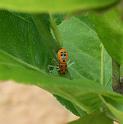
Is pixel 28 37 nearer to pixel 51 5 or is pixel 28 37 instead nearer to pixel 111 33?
pixel 111 33

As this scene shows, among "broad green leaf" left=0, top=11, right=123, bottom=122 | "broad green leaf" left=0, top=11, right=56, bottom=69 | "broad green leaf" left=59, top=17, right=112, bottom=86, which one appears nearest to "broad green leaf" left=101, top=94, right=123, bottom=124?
"broad green leaf" left=0, top=11, right=123, bottom=122

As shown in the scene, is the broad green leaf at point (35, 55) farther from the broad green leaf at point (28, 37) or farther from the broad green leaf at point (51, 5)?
the broad green leaf at point (51, 5)

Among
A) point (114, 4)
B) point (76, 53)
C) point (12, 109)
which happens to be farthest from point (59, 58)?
point (12, 109)

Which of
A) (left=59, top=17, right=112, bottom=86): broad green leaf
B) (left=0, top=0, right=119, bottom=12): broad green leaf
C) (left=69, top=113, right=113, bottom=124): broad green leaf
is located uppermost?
(left=0, top=0, right=119, bottom=12): broad green leaf

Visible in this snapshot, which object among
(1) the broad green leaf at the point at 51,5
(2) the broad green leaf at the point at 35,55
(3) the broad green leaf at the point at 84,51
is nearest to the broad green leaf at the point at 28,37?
(2) the broad green leaf at the point at 35,55

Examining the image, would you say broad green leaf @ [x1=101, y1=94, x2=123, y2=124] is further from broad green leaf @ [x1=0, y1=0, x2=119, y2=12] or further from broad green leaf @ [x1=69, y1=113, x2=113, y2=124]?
broad green leaf @ [x1=0, y1=0, x2=119, y2=12]
